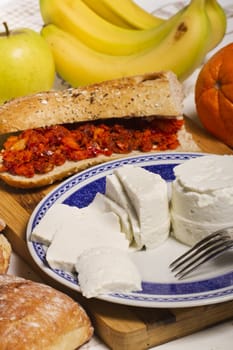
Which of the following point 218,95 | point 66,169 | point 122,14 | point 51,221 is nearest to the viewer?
point 51,221

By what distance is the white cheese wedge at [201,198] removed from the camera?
1.96 metres

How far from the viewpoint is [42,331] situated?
1.72m

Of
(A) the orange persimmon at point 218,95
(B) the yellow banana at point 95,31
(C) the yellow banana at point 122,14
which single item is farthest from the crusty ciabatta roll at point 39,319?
(C) the yellow banana at point 122,14

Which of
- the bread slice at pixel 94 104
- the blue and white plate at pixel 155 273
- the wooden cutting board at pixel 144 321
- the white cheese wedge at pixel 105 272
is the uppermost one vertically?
the bread slice at pixel 94 104

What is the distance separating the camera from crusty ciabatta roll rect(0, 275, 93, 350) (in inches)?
66.9

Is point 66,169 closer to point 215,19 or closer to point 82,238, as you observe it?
point 82,238

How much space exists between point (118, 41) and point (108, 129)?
23.1 inches

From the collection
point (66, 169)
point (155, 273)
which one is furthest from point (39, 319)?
point (66, 169)

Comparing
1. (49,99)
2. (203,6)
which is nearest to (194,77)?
(203,6)

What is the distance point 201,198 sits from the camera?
1.96 meters

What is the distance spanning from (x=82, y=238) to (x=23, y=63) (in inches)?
36.2

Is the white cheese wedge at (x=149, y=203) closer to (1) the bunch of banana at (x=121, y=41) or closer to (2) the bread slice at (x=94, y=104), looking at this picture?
(2) the bread slice at (x=94, y=104)

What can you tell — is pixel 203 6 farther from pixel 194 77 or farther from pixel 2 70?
pixel 2 70

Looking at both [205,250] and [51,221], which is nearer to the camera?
[205,250]
